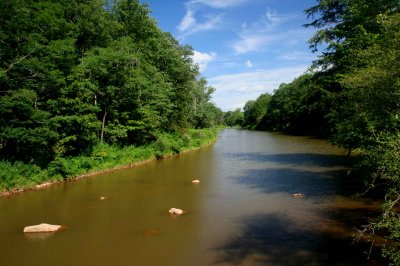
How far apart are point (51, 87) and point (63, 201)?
27.6ft

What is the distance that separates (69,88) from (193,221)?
44.4ft

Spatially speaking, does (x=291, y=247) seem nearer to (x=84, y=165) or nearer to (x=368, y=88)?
(x=368, y=88)

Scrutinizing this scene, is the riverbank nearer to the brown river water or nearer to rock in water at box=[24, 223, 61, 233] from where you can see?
the brown river water

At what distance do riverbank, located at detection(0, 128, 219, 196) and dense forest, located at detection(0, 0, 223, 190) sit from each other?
72 mm

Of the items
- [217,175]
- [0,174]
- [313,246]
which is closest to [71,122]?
[0,174]

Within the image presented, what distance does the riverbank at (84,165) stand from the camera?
1770 centimetres

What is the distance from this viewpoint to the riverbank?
17.7 meters

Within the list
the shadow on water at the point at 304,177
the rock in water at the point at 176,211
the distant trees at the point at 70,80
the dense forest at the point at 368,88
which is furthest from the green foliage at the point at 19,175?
the dense forest at the point at 368,88

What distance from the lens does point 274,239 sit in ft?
36.1

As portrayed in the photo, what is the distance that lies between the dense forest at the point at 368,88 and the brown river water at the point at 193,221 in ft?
6.34

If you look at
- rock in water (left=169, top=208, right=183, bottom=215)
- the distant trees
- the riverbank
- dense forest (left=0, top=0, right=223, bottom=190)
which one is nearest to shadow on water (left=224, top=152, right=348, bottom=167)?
the riverbank

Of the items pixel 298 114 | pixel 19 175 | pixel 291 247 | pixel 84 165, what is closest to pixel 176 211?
pixel 291 247

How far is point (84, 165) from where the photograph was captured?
74.0 feet

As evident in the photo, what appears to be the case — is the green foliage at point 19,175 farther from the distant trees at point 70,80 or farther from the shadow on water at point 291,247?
the shadow on water at point 291,247
